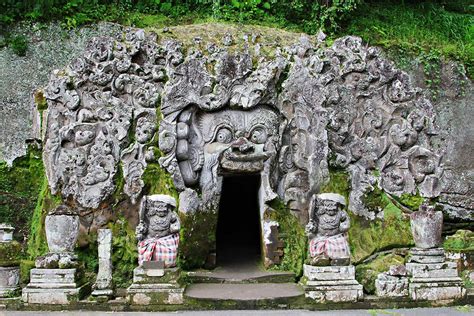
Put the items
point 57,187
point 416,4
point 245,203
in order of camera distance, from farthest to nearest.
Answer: point 416,4, point 245,203, point 57,187

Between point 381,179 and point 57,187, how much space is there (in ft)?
16.5

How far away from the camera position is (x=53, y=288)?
7.86 m

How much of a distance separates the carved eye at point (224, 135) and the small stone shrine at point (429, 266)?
2973 millimetres

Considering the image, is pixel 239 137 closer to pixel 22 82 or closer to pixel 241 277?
pixel 241 277

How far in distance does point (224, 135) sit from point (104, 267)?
2693mm

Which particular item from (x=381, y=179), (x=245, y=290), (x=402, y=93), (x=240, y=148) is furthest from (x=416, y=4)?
(x=245, y=290)

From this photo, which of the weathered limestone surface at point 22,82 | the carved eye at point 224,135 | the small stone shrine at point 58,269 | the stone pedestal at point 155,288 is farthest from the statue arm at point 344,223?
the weathered limestone surface at point 22,82

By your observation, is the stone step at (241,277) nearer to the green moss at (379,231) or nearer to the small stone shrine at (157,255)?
the small stone shrine at (157,255)

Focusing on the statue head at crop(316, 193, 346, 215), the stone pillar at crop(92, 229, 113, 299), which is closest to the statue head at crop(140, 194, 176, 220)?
the stone pillar at crop(92, 229, 113, 299)

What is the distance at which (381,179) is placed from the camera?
30.9 feet

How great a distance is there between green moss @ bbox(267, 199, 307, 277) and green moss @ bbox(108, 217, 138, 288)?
2.14 metres

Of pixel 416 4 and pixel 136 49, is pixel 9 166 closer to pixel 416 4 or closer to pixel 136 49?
pixel 136 49

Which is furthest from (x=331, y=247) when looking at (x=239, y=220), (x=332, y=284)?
(x=239, y=220)

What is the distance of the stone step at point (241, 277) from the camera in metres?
8.77
